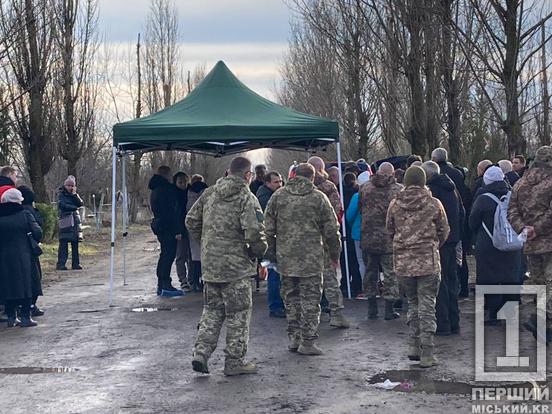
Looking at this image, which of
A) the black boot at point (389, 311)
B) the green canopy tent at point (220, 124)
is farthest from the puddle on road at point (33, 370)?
the black boot at point (389, 311)

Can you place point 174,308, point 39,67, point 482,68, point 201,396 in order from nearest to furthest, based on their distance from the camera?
point 201,396 < point 174,308 < point 482,68 < point 39,67

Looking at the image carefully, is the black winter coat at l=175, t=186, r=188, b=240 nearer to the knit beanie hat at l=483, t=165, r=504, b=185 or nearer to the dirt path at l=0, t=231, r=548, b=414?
the dirt path at l=0, t=231, r=548, b=414

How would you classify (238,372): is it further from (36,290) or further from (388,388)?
(36,290)

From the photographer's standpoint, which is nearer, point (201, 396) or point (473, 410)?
point (473, 410)

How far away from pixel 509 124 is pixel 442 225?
7406 millimetres

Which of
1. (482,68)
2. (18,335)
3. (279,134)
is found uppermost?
(482,68)

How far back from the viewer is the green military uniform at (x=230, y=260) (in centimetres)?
814

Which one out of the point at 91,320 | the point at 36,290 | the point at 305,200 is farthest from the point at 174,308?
the point at 305,200

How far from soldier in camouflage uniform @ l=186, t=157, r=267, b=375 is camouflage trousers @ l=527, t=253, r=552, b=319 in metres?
3.08

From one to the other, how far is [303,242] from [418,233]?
4.00ft

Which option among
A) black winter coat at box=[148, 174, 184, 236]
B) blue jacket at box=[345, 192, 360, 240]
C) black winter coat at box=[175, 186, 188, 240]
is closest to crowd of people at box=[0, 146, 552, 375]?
blue jacket at box=[345, 192, 360, 240]

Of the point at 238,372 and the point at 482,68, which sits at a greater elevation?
the point at 482,68

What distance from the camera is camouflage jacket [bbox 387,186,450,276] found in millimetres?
8391

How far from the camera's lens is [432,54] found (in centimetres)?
1808
